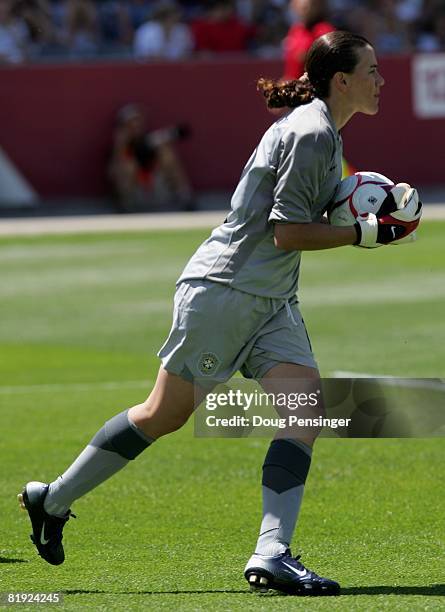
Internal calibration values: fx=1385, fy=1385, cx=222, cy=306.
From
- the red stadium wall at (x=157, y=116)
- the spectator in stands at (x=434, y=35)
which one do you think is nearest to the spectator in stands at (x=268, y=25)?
the red stadium wall at (x=157, y=116)

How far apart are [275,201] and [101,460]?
1208 millimetres

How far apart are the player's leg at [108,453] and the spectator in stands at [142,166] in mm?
17279

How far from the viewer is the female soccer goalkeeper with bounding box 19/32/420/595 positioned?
201 inches

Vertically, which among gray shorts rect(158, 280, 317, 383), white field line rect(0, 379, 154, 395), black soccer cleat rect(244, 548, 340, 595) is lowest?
black soccer cleat rect(244, 548, 340, 595)

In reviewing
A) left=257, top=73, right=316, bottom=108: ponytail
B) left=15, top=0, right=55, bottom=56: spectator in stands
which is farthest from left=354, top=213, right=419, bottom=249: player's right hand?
left=15, top=0, right=55, bottom=56: spectator in stands

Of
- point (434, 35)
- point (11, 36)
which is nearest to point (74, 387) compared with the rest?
point (11, 36)

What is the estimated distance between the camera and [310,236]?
512 centimetres

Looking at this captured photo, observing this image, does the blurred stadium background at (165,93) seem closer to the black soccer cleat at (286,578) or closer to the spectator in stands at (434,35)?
the spectator in stands at (434,35)

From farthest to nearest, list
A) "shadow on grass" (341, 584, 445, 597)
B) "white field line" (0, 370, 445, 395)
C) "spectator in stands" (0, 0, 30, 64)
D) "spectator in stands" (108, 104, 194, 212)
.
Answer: "spectator in stands" (108, 104, 194, 212) → "spectator in stands" (0, 0, 30, 64) → "white field line" (0, 370, 445, 395) → "shadow on grass" (341, 584, 445, 597)

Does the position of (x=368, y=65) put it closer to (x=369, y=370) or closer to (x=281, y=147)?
(x=281, y=147)

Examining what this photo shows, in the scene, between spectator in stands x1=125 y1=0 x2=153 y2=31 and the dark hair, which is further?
spectator in stands x1=125 y1=0 x2=153 y2=31

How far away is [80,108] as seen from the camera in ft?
74.5

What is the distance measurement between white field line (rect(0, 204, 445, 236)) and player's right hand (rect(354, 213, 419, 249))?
49.7 feet

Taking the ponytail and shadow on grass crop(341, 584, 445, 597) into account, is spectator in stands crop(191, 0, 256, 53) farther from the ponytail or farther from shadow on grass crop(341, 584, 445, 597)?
shadow on grass crop(341, 584, 445, 597)
